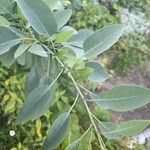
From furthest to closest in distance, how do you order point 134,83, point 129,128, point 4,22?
1. point 134,83
2. point 4,22
3. point 129,128

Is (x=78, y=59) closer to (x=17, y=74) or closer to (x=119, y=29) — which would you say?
(x=119, y=29)

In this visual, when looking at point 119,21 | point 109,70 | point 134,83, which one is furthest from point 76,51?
point 119,21

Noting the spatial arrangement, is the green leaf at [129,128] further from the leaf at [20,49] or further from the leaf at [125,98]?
the leaf at [20,49]

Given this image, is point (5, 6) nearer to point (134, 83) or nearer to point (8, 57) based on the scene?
point (8, 57)

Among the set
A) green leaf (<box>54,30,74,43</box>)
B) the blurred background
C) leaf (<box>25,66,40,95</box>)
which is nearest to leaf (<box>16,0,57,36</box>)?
green leaf (<box>54,30,74,43</box>)

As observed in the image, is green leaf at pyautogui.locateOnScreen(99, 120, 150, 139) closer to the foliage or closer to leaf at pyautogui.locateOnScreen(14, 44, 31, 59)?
leaf at pyautogui.locateOnScreen(14, 44, 31, 59)

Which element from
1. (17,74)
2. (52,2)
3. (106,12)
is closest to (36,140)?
(17,74)

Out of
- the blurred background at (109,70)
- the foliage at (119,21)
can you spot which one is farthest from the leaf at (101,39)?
the foliage at (119,21)

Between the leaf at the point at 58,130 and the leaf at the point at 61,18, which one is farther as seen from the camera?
the leaf at the point at 61,18
